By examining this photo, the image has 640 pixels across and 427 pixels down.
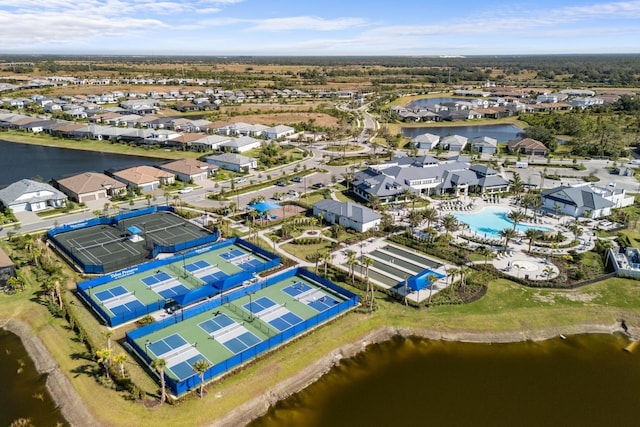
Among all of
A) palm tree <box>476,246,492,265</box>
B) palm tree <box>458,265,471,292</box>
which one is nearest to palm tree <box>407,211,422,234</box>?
palm tree <box>476,246,492,265</box>

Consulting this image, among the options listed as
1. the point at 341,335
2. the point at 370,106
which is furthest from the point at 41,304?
the point at 370,106

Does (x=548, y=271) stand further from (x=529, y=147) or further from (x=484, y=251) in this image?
(x=529, y=147)

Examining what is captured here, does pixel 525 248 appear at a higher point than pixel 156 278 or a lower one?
higher

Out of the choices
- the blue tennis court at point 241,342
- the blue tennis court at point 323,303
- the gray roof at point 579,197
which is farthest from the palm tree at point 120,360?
the gray roof at point 579,197

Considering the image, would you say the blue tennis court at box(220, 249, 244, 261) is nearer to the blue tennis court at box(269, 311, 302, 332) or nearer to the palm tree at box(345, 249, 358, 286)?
the palm tree at box(345, 249, 358, 286)

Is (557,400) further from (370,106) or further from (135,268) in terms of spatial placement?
(370,106)

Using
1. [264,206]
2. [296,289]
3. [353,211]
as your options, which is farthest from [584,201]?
[264,206]

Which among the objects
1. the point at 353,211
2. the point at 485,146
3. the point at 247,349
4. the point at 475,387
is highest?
the point at 485,146
